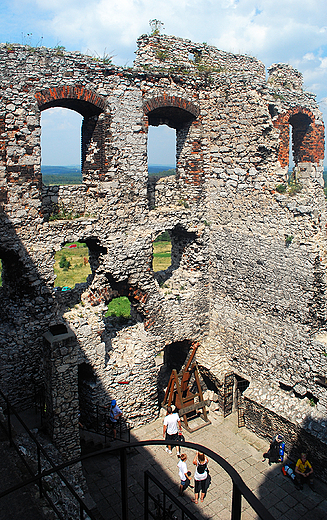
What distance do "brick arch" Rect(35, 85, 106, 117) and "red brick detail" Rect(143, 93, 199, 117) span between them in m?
1.20

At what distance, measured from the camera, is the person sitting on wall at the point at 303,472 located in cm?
845

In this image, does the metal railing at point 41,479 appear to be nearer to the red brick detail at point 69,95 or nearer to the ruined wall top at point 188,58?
the red brick detail at point 69,95

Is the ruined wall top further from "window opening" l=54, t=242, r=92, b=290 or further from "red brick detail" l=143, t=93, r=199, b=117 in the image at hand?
"window opening" l=54, t=242, r=92, b=290

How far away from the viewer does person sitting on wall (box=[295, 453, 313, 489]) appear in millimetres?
8453

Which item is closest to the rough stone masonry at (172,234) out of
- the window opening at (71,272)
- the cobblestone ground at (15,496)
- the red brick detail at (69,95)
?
the red brick detail at (69,95)

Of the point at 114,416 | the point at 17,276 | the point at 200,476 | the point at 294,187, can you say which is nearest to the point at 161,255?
the point at 294,187

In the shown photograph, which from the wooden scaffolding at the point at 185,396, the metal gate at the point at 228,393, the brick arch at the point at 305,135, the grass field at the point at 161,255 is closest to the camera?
the wooden scaffolding at the point at 185,396

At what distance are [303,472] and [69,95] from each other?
9.47m

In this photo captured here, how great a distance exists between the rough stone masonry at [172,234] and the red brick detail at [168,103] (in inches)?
1.3

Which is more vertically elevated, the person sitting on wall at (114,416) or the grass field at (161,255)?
the person sitting on wall at (114,416)

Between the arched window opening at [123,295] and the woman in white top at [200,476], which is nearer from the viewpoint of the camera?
the woman in white top at [200,476]

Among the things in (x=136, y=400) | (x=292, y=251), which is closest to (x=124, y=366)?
(x=136, y=400)

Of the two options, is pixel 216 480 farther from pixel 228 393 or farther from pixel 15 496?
pixel 15 496

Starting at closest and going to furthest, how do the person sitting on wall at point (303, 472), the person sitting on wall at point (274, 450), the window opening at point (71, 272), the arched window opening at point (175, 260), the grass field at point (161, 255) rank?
the person sitting on wall at point (303, 472)
the person sitting on wall at point (274, 450)
the arched window opening at point (175, 260)
the window opening at point (71, 272)
the grass field at point (161, 255)
